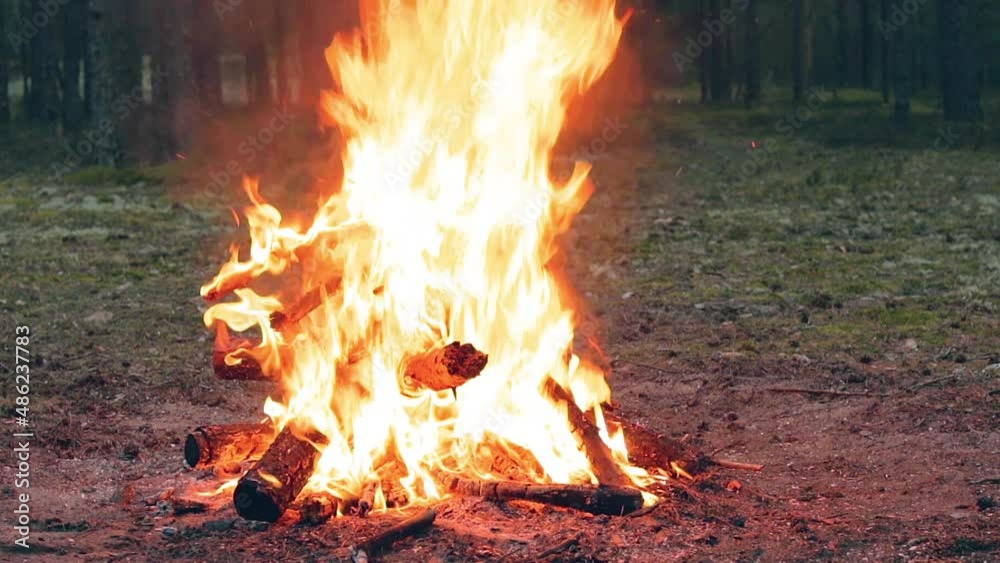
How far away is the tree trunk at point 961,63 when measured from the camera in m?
29.5

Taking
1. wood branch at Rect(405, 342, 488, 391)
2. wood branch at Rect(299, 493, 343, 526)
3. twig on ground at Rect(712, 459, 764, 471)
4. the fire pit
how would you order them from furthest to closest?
1. twig on ground at Rect(712, 459, 764, 471)
2. the fire pit
3. wood branch at Rect(405, 342, 488, 391)
4. wood branch at Rect(299, 493, 343, 526)

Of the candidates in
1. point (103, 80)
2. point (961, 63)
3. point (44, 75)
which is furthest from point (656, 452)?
point (44, 75)

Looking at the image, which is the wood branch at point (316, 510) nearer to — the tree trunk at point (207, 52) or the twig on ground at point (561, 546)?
the twig on ground at point (561, 546)

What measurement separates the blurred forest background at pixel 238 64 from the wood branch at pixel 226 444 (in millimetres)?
4608

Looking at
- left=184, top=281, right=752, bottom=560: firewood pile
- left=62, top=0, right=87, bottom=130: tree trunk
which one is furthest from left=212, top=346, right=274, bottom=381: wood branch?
left=62, top=0, right=87, bottom=130: tree trunk

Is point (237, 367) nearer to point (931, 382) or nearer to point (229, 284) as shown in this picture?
point (229, 284)

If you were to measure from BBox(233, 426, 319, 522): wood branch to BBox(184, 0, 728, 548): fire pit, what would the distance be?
0.4 inches

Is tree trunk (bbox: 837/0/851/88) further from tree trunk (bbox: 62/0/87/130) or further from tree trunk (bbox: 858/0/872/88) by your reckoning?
tree trunk (bbox: 62/0/87/130)

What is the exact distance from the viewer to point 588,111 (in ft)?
112

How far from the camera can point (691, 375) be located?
8539mm

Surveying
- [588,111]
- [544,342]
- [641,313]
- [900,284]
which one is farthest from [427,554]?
[588,111]

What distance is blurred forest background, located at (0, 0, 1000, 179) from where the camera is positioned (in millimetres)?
22406

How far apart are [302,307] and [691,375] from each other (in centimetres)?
327

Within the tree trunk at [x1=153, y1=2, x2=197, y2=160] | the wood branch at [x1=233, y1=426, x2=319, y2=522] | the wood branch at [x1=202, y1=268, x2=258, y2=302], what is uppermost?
the tree trunk at [x1=153, y1=2, x2=197, y2=160]
